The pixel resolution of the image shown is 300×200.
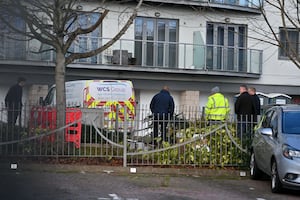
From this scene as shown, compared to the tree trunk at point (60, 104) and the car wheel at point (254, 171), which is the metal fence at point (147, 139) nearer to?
the tree trunk at point (60, 104)

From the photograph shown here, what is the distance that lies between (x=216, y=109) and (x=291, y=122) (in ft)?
12.4

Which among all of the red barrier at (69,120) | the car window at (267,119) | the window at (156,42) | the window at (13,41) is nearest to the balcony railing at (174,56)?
the window at (156,42)

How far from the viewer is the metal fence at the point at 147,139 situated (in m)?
11.5

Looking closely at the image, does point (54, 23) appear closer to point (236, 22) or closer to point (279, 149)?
point (279, 149)

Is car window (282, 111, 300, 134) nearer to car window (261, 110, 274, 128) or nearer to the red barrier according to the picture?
car window (261, 110, 274, 128)

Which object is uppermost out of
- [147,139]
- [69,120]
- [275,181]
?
[69,120]

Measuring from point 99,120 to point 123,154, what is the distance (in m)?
0.90

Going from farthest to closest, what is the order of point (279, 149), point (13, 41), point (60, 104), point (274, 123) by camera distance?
point (60, 104)
point (274, 123)
point (279, 149)
point (13, 41)

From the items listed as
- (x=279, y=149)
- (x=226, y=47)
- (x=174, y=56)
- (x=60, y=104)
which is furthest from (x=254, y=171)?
(x=226, y=47)

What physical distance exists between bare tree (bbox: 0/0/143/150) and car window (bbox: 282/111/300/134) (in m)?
3.99

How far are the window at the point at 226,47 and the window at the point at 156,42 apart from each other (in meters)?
1.69

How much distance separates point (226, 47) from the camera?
1014 inches

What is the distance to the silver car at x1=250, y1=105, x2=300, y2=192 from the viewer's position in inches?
348

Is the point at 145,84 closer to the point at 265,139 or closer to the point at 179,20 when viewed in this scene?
the point at 179,20
